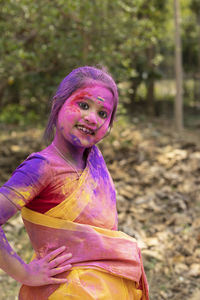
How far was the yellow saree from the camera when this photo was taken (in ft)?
4.93

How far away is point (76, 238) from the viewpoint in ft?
4.99

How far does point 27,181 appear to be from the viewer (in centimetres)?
144

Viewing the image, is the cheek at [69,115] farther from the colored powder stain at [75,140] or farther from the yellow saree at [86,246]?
the yellow saree at [86,246]

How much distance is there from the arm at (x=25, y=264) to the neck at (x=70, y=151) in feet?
1.10

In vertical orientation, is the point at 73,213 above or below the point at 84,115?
below

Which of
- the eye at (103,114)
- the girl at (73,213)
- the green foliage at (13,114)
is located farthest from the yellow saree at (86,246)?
the green foliage at (13,114)

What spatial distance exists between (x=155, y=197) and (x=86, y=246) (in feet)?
12.3

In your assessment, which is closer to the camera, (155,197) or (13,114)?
(155,197)

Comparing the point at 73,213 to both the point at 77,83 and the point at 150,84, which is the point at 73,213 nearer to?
the point at 77,83

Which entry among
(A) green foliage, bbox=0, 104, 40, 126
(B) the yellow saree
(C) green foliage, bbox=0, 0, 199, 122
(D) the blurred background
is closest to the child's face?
(B) the yellow saree

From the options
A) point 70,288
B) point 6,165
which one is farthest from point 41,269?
point 6,165

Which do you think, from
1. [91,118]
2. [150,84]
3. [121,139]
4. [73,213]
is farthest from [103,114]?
[150,84]

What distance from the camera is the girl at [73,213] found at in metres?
1.46

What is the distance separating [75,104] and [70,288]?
0.73m
